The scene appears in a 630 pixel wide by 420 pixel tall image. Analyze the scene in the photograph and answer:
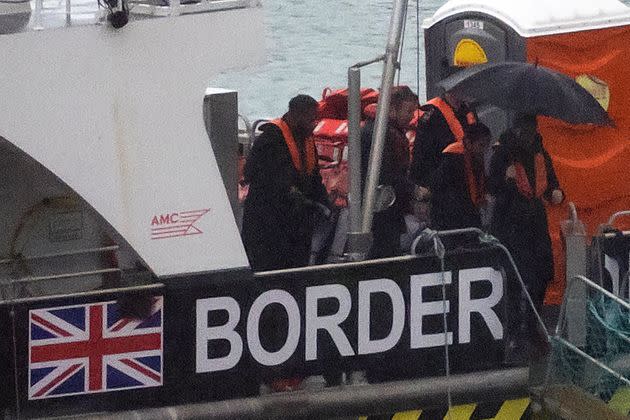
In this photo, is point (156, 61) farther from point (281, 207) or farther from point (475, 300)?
point (475, 300)

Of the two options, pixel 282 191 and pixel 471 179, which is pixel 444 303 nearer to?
pixel 471 179

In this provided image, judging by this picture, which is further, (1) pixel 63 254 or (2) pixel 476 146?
(2) pixel 476 146

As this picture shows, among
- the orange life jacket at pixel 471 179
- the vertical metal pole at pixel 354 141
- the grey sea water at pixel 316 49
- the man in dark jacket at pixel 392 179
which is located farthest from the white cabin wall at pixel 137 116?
the grey sea water at pixel 316 49

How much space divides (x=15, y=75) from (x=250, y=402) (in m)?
1.55

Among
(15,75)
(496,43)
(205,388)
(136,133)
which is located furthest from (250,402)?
(496,43)

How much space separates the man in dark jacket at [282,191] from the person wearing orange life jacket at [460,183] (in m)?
0.52

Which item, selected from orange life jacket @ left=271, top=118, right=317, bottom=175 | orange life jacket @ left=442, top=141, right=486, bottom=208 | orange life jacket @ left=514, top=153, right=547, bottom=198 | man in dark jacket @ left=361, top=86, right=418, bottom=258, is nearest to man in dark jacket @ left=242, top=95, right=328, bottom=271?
orange life jacket @ left=271, top=118, right=317, bottom=175

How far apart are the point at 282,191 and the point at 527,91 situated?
3.65 feet

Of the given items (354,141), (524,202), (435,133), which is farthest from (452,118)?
(354,141)

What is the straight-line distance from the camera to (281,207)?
6332 millimetres

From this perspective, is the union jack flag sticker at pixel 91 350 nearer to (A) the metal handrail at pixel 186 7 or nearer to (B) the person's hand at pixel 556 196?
(A) the metal handrail at pixel 186 7

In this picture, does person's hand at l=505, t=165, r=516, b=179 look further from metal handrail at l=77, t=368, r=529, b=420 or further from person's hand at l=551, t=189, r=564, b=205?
metal handrail at l=77, t=368, r=529, b=420

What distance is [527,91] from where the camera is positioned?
640 centimetres

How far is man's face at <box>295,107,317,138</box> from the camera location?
21.0ft
